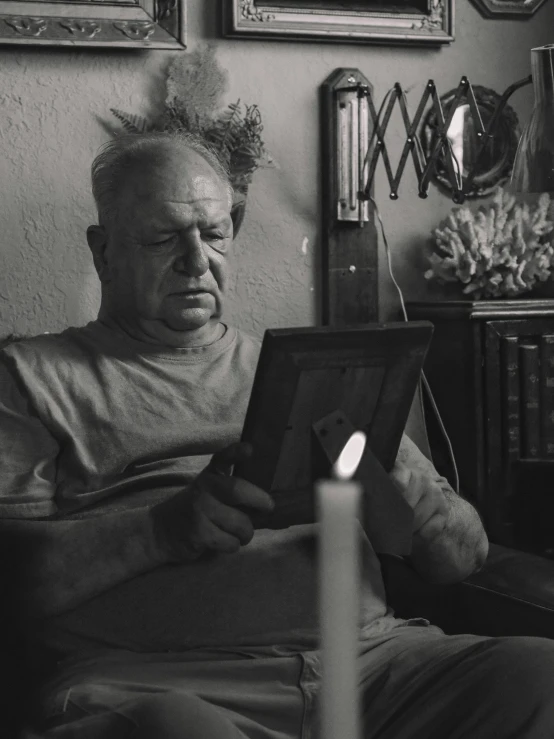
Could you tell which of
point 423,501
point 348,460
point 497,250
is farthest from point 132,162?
point 348,460

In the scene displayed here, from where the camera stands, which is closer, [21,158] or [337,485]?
[337,485]

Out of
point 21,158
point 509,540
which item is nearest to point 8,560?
point 21,158

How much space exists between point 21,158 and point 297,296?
0.68 meters

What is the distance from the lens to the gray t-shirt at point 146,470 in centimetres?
148

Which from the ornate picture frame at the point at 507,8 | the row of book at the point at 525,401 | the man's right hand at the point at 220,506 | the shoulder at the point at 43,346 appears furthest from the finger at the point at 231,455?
the ornate picture frame at the point at 507,8

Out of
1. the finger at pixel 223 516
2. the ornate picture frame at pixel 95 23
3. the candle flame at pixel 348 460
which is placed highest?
the ornate picture frame at pixel 95 23

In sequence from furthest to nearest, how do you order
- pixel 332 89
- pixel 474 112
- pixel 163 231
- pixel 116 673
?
pixel 332 89, pixel 474 112, pixel 163 231, pixel 116 673

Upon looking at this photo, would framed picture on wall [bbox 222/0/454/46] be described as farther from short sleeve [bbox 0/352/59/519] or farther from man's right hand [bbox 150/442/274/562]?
man's right hand [bbox 150/442/274/562]

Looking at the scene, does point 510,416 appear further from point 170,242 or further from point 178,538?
point 178,538

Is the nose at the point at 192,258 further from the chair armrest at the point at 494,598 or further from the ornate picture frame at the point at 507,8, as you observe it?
the ornate picture frame at the point at 507,8

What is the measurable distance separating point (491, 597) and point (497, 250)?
3.00 feet

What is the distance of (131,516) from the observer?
1.43m

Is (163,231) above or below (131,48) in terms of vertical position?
below

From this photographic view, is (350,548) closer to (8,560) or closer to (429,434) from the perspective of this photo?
(8,560)
